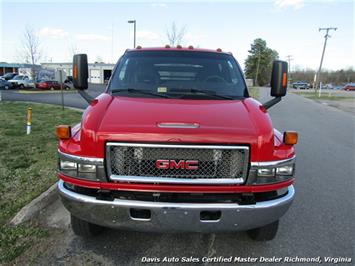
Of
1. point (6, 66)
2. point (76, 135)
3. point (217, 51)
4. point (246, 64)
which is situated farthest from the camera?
point (246, 64)

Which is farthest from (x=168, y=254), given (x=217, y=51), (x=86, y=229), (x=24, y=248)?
(x=217, y=51)

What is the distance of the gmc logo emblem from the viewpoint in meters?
2.45

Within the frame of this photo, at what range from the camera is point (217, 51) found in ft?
13.5

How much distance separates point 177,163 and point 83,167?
2.67 feet

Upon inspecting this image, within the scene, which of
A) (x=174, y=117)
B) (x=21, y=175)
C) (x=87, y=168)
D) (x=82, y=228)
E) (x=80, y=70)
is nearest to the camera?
(x=87, y=168)

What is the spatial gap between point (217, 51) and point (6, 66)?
70836 mm

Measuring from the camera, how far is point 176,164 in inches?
96.8

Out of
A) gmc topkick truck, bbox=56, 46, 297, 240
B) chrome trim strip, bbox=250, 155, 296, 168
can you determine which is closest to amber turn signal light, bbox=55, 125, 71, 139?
gmc topkick truck, bbox=56, 46, 297, 240

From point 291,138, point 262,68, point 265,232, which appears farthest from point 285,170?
point 262,68

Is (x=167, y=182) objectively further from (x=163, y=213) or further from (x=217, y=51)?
(x=217, y=51)

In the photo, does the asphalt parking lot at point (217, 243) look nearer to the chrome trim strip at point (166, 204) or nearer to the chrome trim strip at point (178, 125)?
the chrome trim strip at point (166, 204)

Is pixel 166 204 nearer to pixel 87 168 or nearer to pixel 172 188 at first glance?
pixel 172 188

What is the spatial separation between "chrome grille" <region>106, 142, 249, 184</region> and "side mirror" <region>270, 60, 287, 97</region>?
1405 mm

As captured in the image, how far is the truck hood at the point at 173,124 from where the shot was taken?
A: 7.93 feet
